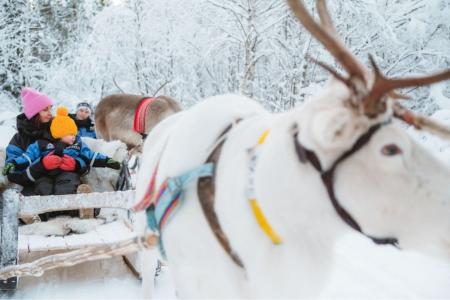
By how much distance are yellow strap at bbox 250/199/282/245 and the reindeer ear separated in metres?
0.34

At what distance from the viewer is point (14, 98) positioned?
15852 mm

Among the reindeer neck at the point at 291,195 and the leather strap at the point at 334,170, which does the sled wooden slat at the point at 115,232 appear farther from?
the leather strap at the point at 334,170

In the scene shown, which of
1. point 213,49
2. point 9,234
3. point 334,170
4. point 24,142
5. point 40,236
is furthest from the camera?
point 213,49

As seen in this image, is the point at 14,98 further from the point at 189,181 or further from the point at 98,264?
the point at 189,181

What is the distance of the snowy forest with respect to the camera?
8422 millimetres

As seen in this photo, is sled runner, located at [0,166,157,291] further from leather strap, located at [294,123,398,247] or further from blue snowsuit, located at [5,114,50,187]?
leather strap, located at [294,123,398,247]

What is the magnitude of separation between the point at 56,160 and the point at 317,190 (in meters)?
2.91

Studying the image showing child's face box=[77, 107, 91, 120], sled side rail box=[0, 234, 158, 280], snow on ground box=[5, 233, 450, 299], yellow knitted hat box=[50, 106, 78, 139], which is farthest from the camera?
child's face box=[77, 107, 91, 120]

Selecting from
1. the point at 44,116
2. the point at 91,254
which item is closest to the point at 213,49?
the point at 44,116

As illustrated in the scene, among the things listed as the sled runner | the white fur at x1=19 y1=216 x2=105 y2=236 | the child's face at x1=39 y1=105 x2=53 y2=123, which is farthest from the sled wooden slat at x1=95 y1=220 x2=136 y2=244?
the child's face at x1=39 y1=105 x2=53 y2=123

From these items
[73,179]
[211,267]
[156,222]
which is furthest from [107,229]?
[211,267]

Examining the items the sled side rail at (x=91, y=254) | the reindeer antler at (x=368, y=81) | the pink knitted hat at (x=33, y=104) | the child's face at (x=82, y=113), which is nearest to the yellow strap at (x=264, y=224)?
the reindeer antler at (x=368, y=81)

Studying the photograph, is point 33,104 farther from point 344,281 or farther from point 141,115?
point 344,281

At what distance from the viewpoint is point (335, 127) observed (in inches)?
43.3
